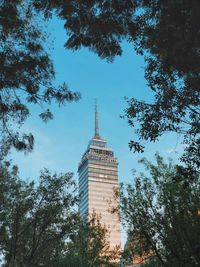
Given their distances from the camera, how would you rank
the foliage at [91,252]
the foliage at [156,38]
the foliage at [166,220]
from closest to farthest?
the foliage at [156,38]
the foliage at [166,220]
the foliage at [91,252]

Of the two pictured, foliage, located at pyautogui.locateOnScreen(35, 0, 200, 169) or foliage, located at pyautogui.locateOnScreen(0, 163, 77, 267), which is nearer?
foliage, located at pyautogui.locateOnScreen(35, 0, 200, 169)

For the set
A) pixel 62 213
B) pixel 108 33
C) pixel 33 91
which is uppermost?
pixel 62 213

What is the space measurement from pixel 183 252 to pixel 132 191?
520cm

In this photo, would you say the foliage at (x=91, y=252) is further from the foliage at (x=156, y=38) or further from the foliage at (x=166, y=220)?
the foliage at (x=156, y=38)

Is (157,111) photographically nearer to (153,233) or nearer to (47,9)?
(47,9)

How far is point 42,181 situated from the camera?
28.7 meters

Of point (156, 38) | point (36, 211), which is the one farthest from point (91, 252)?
point (156, 38)

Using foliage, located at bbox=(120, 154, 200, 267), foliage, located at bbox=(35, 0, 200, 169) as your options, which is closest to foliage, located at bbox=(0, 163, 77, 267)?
foliage, located at bbox=(120, 154, 200, 267)

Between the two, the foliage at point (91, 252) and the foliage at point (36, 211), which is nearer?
the foliage at point (36, 211)

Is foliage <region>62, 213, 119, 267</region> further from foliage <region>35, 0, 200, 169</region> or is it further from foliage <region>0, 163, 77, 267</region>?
foliage <region>35, 0, 200, 169</region>

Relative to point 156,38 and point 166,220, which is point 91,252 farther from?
point 156,38

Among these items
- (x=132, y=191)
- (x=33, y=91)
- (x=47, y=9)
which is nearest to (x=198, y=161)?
(x=33, y=91)

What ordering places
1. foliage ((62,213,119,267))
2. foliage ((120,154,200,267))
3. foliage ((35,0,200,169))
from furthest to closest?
foliage ((62,213,119,267)) → foliage ((120,154,200,267)) → foliage ((35,0,200,169))

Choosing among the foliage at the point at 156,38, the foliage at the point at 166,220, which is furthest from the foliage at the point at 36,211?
the foliage at the point at 156,38
